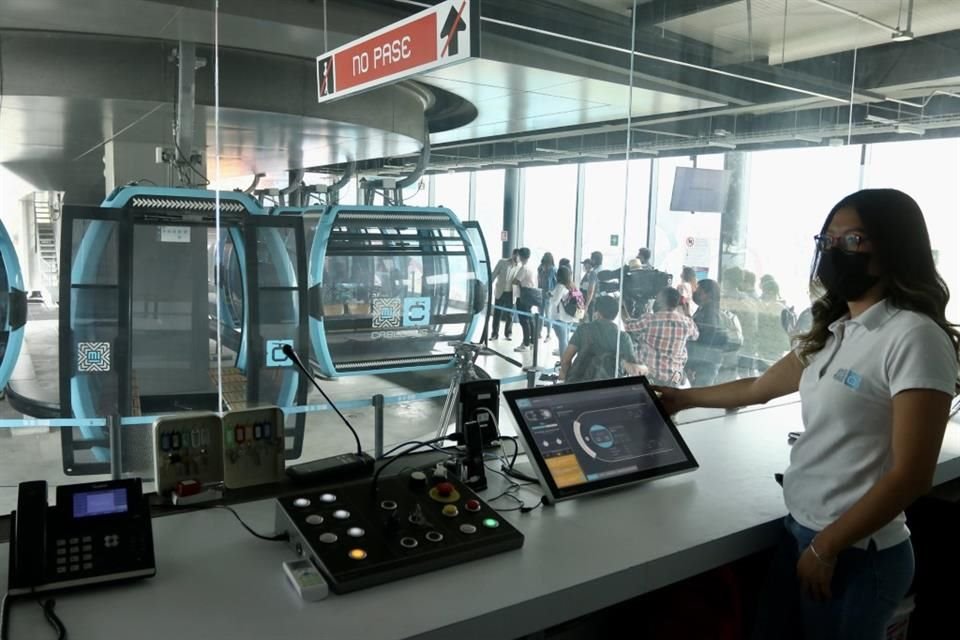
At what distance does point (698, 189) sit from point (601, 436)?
4.68 meters

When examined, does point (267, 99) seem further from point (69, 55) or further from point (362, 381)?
point (362, 381)

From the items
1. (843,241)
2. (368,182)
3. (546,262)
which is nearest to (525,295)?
(546,262)

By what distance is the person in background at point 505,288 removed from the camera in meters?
9.27

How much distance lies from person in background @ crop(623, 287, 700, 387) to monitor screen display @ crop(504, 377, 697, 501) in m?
3.73

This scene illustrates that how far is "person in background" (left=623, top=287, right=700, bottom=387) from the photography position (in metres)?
5.71

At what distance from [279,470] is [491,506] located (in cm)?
51

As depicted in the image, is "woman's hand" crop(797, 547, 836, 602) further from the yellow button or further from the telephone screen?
the telephone screen

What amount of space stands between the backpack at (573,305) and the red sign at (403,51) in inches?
221

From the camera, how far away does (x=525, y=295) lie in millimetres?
9180

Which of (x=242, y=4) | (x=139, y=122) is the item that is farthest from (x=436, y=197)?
(x=242, y=4)

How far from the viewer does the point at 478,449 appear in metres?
1.83

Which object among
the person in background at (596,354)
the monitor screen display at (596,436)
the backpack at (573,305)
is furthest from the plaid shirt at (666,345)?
the monitor screen display at (596,436)

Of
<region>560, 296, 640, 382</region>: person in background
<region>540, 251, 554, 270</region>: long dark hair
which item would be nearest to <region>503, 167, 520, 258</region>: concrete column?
<region>540, 251, 554, 270</region>: long dark hair

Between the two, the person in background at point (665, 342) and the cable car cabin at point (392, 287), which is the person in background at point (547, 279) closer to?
the cable car cabin at point (392, 287)
